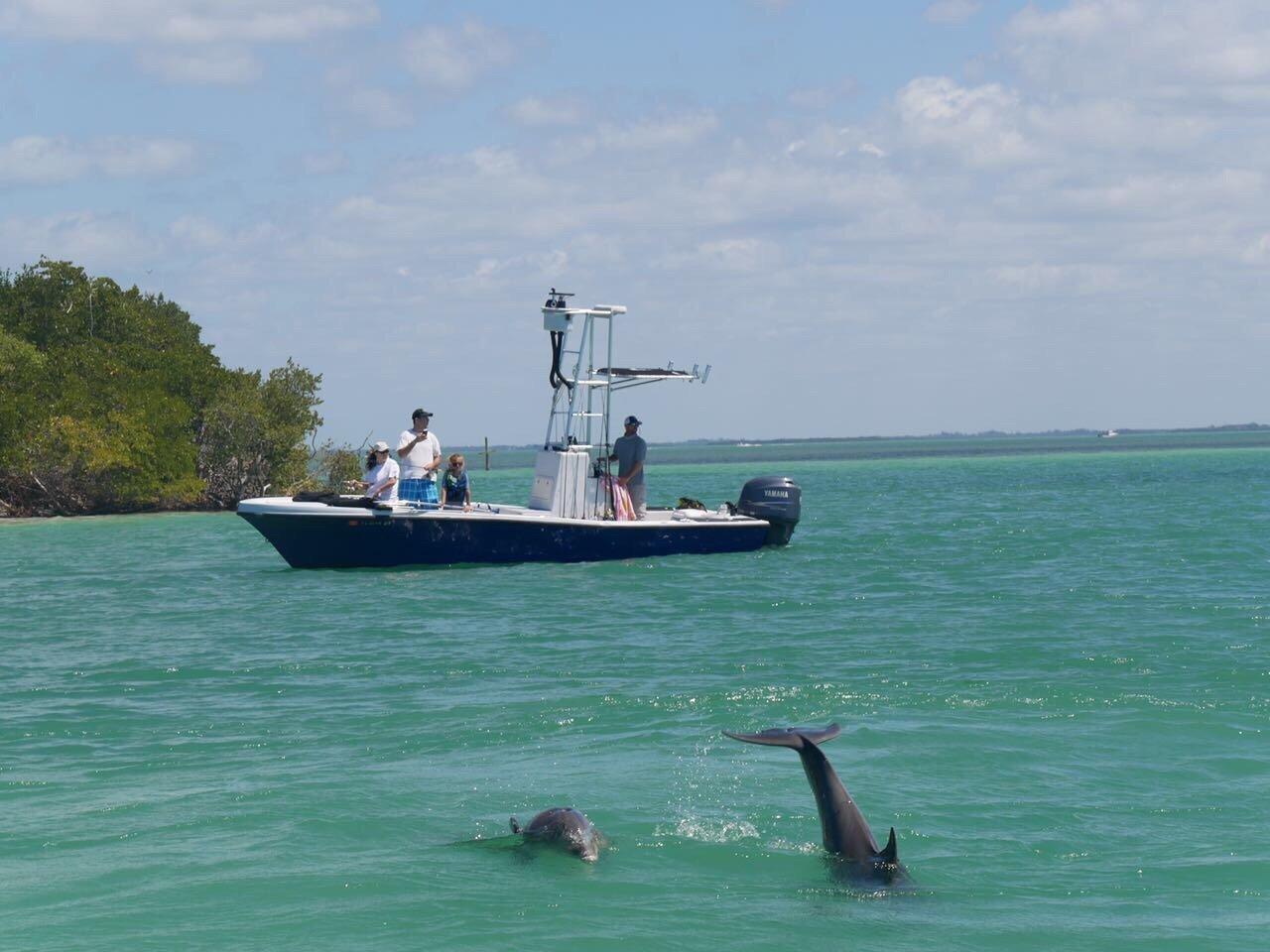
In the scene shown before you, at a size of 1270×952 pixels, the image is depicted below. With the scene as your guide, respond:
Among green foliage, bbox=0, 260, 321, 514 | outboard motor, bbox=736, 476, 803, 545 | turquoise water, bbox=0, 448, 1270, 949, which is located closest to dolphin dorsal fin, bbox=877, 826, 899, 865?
turquoise water, bbox=0, 448, 1270, 949

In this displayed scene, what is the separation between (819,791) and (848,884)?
1.77 ft

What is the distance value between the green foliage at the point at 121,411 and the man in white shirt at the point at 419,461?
25.6m

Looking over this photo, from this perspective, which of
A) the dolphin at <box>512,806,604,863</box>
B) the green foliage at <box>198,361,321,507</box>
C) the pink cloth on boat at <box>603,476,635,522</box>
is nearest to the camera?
the dolphin at <box>512,806,604,863</box>

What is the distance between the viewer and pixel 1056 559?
93.2 feet

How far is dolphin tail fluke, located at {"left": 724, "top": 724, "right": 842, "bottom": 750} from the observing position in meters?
8.18

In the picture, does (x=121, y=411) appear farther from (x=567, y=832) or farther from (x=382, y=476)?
(x=567, y=832)

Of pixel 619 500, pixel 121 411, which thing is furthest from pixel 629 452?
pixel 121 411

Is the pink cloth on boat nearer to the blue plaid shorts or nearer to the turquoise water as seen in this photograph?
the turquoise water

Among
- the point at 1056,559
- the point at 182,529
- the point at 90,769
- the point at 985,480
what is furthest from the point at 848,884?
the point at 985,480

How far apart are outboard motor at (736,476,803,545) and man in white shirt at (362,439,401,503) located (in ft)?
23.8

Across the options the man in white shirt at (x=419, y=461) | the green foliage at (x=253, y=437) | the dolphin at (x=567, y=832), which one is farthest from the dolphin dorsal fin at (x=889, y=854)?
the green foliage at (x=253, y=437)

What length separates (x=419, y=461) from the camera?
78.9 feet

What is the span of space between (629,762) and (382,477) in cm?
1325

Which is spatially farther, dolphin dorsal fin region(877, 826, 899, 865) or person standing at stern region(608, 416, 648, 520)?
person standing at stern region(608, 416, 648, 520)
